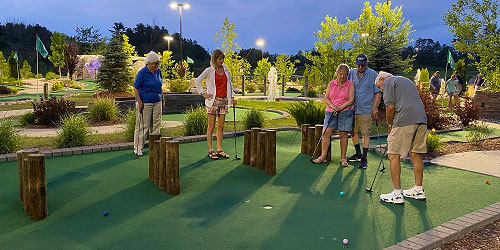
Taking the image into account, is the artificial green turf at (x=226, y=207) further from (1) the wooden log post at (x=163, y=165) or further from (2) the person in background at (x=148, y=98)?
(2) the person in background at (x=148, y=98)

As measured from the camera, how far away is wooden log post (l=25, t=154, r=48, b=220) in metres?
3.81

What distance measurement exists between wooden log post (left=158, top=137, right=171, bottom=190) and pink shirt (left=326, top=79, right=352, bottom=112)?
2.81 m

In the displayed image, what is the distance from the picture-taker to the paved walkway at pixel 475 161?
6.34 m

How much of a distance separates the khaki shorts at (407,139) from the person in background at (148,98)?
3770mm

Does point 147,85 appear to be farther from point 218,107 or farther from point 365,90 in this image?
point 365,90

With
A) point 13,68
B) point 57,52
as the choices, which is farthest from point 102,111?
point 57,52

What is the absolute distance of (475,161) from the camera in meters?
6.95

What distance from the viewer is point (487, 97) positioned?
14742 mm

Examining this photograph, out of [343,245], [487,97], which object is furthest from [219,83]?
[487,97]

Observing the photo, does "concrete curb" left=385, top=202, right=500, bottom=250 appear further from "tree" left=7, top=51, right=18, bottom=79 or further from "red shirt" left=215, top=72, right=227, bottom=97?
"tree" left=7, top=51, right=18, bottom=79

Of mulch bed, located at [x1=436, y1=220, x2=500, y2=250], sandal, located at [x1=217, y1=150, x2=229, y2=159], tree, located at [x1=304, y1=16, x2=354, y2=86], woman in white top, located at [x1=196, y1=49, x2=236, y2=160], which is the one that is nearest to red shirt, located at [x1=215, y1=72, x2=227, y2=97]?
woman in white top, located at [x1=196, y1=49, x2=236, y2=160]

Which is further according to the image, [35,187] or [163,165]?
[163,165]

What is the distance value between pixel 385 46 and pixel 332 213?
9299 mm

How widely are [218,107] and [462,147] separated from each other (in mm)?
5210
